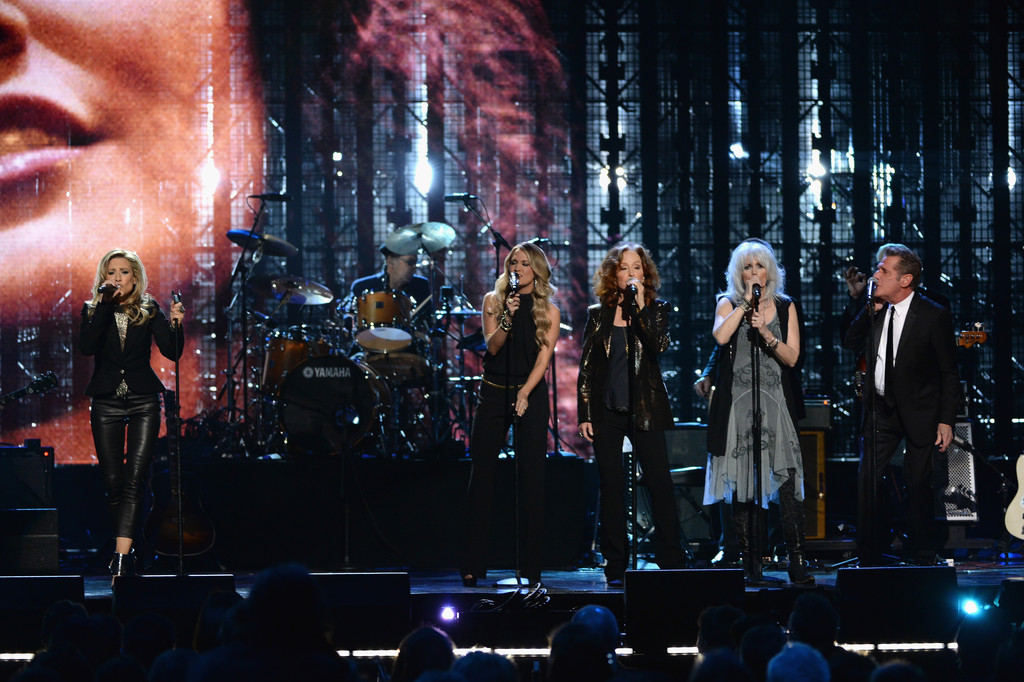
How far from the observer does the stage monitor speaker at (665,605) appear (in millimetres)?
4949

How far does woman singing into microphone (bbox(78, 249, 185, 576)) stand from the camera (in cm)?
611

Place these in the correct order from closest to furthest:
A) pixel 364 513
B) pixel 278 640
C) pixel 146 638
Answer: pixel 278 640 < pixel 146 638 < pixel 364 513

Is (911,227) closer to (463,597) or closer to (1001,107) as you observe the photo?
(1001,107)

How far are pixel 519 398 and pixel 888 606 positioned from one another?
2080mm

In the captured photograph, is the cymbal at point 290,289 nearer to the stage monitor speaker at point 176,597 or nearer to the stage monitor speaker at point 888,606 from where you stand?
the stage monitor speaker at point 176,597

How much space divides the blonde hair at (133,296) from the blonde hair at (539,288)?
201 cm

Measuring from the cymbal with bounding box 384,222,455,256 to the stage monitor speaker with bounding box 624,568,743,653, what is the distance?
4.94m

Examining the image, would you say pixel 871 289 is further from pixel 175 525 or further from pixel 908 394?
pixel 175 525

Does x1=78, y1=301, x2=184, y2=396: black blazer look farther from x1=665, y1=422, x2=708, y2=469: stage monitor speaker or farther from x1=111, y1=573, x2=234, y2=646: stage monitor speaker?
x1=665, y1=422, x2=708, y2=469: stage monitor speaker

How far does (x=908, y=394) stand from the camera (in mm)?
5949

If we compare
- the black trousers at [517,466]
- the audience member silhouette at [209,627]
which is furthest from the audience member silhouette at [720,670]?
the black trousers at [517,466]

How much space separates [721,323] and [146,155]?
6977mm

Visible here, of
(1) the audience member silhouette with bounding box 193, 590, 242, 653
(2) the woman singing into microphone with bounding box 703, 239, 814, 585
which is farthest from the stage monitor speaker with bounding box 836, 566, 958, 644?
(1) the audience member silhouette with bounding box 193, 590, 242, 653

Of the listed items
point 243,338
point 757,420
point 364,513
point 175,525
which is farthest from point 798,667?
point 243,338
